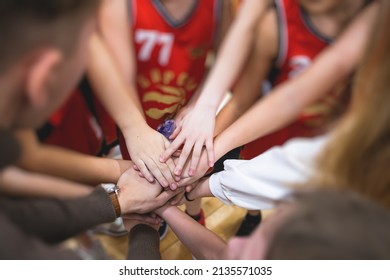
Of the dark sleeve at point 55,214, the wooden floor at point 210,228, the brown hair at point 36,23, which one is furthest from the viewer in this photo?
the wooden floor at point 210,228

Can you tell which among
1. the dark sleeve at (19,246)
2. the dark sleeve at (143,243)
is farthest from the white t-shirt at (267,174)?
the dark sleeve at (19,246)

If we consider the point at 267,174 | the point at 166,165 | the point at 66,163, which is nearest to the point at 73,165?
the point at 66,163

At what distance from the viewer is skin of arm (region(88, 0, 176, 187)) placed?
444mm

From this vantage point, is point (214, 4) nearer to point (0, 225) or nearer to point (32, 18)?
point (32, 18)

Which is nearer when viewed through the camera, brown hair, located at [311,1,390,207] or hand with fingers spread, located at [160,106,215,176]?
brown hair, located at [311,1,390,207]

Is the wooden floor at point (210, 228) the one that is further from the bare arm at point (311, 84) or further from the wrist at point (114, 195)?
the bare arm at point (311, 84)

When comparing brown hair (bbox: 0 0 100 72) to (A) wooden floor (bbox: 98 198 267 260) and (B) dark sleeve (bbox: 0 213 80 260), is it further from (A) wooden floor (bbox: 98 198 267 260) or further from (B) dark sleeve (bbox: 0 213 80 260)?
(A) wooden floor (bbox: 98 198 267 260)

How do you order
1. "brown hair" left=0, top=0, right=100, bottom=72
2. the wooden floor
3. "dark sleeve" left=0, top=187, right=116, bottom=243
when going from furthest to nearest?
the wooden floor, "dark sleeve" left=0, top=187, right=116, bottom=243, "brown hair" left=0, top=0, right=100, bottom=72

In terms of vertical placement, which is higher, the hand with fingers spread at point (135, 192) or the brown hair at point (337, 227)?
the brown hair at point (337, 227)

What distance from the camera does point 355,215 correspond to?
406 millimetres

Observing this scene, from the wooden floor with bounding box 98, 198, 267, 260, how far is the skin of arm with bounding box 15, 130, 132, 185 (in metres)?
0.08

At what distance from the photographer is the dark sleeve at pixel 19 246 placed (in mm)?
415

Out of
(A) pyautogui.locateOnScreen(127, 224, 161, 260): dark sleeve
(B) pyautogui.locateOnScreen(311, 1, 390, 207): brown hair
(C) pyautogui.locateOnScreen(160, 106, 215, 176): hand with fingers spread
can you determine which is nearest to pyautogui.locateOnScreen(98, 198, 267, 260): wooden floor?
(A) pyautogui.locateOnScreen(127, 224, 161, 260): dark sleeve

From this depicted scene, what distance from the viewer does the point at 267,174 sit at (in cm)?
49
